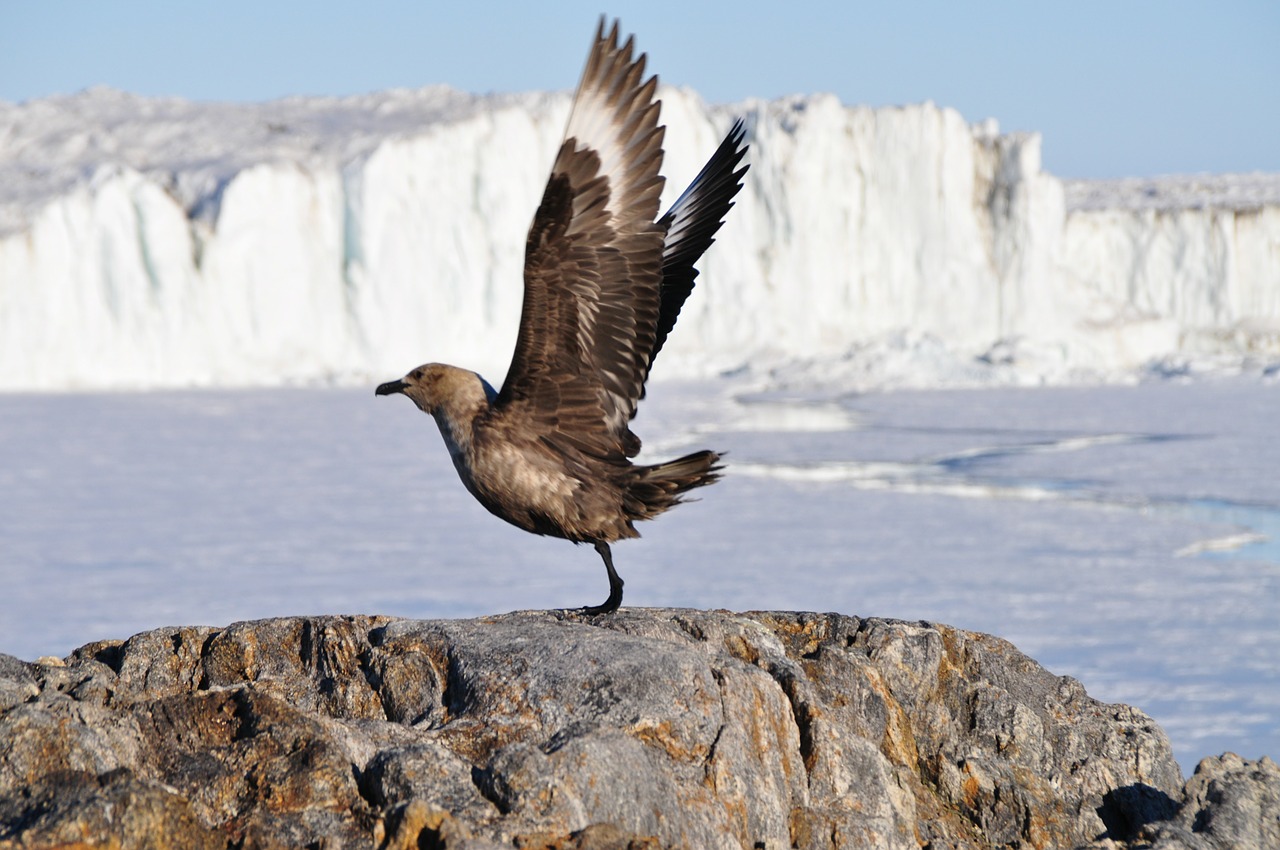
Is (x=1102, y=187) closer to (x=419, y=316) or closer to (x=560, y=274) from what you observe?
(x=419, y=316)

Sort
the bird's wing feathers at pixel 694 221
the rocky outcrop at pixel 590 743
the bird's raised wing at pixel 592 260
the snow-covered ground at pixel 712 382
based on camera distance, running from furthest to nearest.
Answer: the snow-covered ground at pixel 712 382 → the bird's wing feathers at pixel 694 221 → the bird's raised wing at pixel 592 260 → the rocky outcrop at pixel 590 743

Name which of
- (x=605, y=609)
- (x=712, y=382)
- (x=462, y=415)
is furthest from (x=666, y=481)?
(x=712, y=382)

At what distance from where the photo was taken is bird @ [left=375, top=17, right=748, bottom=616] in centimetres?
357

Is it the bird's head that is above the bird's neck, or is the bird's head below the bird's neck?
above

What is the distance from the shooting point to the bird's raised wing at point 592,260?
3545 mm

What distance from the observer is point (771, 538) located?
9.88 metres

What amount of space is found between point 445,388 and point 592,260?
1.80 feet

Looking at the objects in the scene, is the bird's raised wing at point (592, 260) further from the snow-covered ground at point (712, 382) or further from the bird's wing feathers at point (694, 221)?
the snow-covered ground at point (712, 382)

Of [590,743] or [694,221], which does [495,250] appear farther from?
[590,743]

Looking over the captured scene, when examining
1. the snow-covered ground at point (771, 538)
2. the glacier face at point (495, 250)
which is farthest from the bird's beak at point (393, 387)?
the glacier face at point (495, 250)

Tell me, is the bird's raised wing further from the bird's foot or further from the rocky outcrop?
the rocky outcrop

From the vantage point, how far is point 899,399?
2236 centimetres

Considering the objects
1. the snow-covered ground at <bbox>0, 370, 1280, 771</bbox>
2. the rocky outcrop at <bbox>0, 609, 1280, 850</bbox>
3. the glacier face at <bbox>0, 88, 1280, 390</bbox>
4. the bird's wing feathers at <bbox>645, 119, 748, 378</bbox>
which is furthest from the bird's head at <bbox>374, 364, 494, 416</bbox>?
the glacier face at <bbox>0, 88, 1280, 390</bbox>

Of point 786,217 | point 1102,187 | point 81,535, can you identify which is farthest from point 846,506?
point 1102,187
